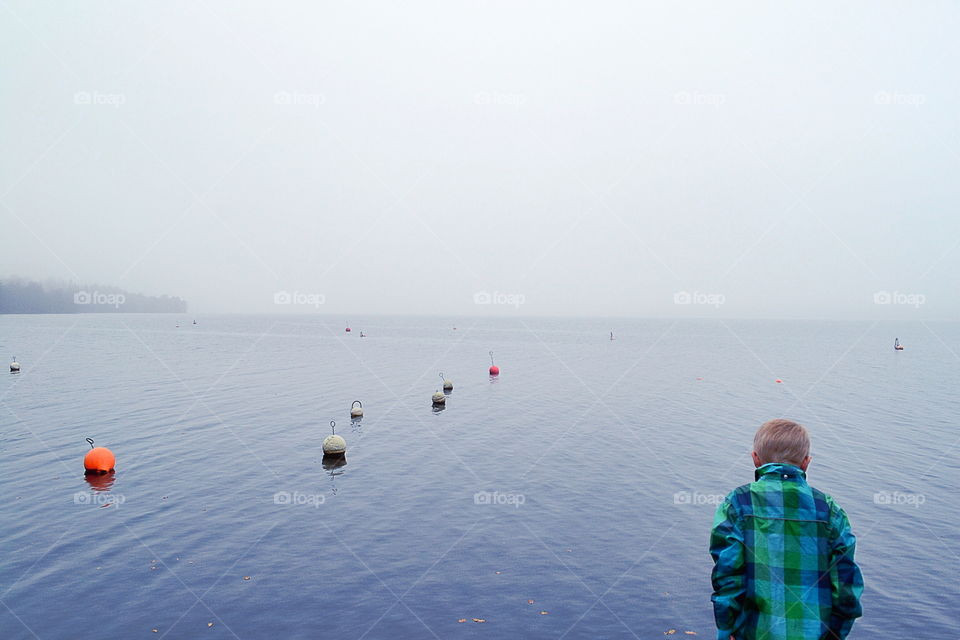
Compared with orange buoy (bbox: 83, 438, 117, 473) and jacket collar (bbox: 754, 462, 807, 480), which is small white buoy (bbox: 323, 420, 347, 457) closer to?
orange buoy (bbox: 83, 438, 117, 473)

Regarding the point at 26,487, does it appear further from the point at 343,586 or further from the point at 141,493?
the point at 343,586

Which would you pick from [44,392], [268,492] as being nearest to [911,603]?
[268,492]

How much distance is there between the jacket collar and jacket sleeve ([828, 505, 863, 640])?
403mm

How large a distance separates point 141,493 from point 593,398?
134ft

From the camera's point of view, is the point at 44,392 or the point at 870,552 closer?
the point at 870,552

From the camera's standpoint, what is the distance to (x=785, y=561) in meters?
4.93

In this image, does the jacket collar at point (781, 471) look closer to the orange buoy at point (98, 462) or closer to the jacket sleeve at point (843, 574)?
the jacket sleeve at point (843, 574)

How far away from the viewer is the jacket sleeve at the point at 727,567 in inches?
197

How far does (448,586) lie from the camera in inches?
653

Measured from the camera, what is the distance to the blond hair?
5.09 m

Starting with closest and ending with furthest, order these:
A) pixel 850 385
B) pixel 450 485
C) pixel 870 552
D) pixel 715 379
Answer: pixel 870 552 < pixel 450 485 < pixel 850 385 < pixel 715 379

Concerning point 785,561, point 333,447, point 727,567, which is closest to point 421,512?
point 333,447

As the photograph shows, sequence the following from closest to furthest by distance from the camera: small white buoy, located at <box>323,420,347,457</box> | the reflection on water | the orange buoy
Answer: the reflection on water → the orange buoy → small white buoy, located at <box>323,420,347,457</box>

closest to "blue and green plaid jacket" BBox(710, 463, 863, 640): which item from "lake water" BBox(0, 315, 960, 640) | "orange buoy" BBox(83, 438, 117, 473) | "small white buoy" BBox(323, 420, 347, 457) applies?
"lake water" BBox(0, 315, 960, 640)
